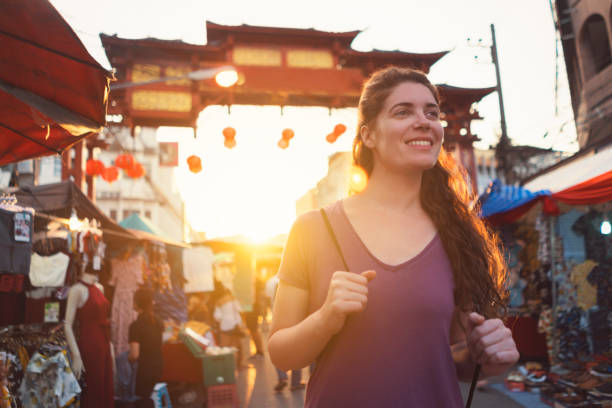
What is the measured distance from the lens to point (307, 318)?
1.33 m

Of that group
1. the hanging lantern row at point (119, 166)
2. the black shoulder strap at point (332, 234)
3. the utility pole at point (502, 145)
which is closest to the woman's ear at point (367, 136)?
the black shoulder strap at point (332, 234)

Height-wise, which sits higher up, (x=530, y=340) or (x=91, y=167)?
(x=91, y=167)

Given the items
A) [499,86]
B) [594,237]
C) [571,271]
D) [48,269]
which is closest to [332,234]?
[48,269]

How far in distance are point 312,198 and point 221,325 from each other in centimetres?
7482

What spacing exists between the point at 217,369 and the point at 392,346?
657cm

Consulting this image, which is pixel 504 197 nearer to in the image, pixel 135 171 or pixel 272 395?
pixel 272 395

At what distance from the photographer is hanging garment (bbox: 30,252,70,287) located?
20.2 ft

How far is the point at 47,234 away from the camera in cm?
625

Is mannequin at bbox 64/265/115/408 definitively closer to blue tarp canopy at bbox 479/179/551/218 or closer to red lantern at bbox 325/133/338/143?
blue tarp canopy at bbox 479/179/551/218

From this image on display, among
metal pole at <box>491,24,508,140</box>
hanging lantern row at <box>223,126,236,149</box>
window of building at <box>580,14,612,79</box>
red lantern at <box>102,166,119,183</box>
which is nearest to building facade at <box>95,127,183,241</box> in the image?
red lantern at <box>102,166,119,183</box>

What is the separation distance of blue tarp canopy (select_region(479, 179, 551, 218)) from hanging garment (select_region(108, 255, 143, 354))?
7.42 m

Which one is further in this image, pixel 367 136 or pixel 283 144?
pixel 283 144

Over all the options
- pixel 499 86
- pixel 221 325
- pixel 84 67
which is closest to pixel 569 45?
pixel 499 86

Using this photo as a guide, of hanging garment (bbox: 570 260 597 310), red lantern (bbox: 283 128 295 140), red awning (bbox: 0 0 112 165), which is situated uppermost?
red lantern (bbox: 283 128 295 140)
